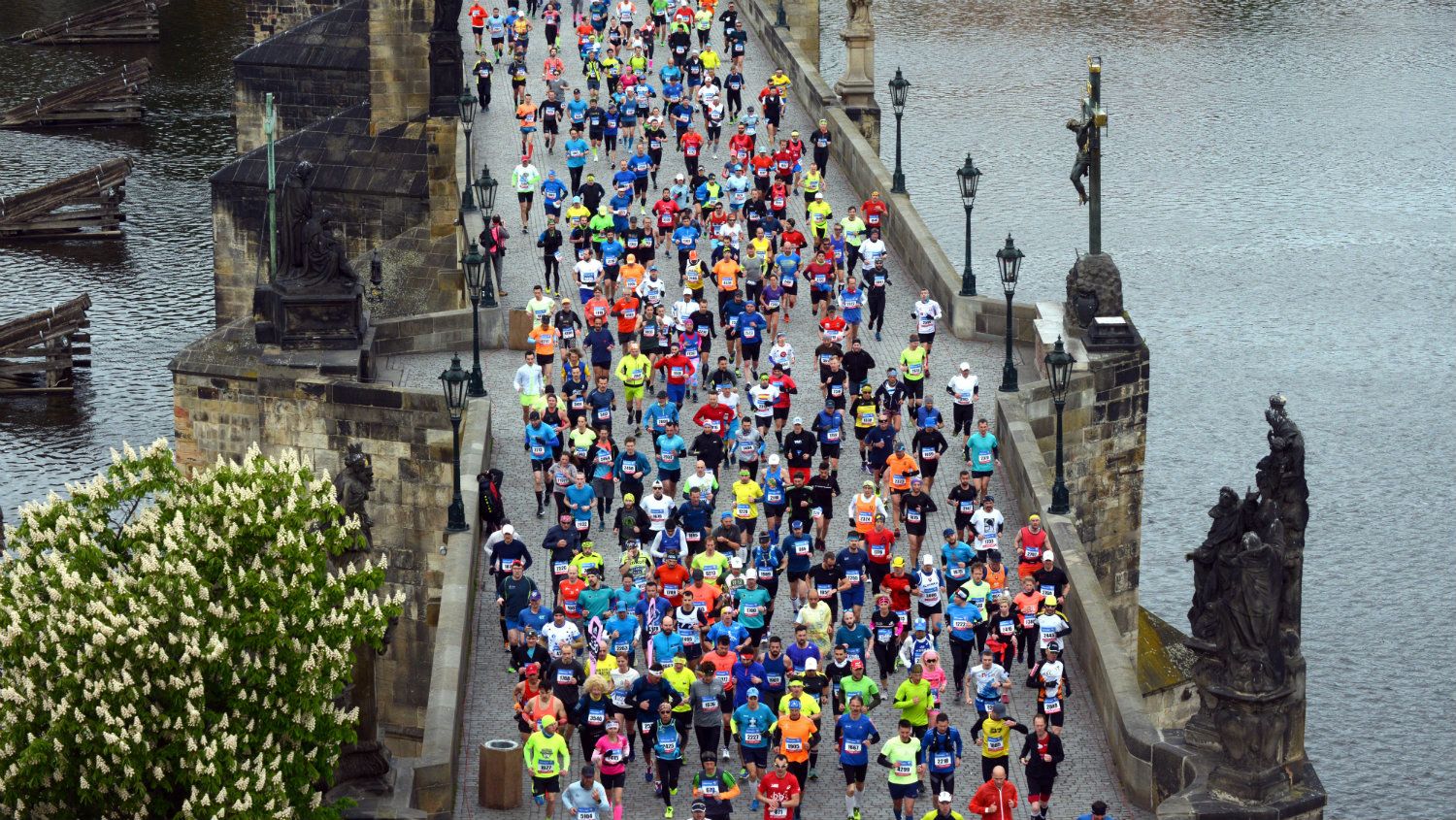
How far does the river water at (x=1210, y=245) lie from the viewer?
186ft

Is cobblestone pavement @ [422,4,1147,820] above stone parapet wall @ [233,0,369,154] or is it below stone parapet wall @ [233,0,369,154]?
below

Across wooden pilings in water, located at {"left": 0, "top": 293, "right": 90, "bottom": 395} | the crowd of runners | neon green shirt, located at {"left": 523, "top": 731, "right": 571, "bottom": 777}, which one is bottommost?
wooden pilings in water, located at {"left": 0, "top": 293, "right": 90, "bottom": 395}

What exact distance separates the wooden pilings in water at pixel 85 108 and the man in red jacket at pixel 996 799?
64656mm

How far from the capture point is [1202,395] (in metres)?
67.1

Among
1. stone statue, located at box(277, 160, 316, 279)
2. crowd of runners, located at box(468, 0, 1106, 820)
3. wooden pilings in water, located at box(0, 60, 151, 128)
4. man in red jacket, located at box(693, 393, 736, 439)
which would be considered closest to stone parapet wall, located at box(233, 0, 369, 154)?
crowd of runners, located at box(468, 0, 1106, 820)

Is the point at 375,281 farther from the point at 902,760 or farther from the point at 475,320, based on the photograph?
the point at 902,760

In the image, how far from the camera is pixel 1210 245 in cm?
7788

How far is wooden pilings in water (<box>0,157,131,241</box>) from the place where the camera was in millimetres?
80250

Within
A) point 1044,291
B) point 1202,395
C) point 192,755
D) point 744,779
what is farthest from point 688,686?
point 1044,291

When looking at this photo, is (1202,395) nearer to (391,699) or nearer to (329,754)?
(391,699)

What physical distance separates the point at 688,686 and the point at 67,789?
7.71 meters

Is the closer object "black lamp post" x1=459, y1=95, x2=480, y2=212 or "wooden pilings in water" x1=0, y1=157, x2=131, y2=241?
"black lamp post" x1=459, y1=95, x2=480, y2=212

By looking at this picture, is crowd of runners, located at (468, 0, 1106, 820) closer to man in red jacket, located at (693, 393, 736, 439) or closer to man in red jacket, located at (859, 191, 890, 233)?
man in red jacket, located at (693, 393, 736, 439)

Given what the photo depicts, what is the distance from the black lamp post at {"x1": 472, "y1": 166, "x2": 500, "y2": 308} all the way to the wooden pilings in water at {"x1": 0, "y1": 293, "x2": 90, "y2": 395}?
1791 centimetres
